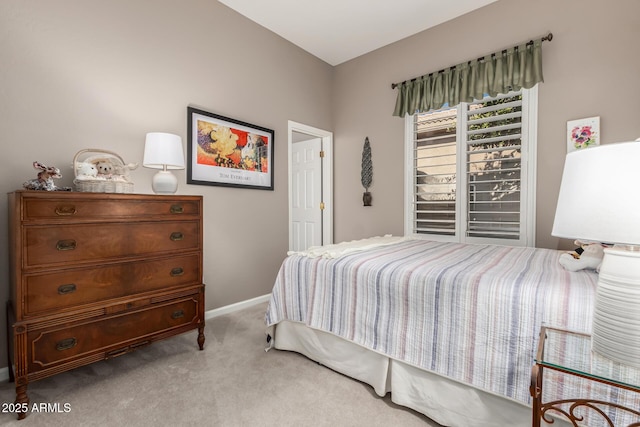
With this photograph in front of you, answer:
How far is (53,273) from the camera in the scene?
1616 millimetres

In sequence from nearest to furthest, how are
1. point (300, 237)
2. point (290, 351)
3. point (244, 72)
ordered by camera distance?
point (290, 351) → point (244, 72) → point (300, 237)

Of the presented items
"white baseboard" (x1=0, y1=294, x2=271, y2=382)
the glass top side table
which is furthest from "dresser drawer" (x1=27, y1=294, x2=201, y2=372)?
the glass top side table

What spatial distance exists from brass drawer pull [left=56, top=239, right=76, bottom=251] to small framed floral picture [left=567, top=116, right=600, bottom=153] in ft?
12.4

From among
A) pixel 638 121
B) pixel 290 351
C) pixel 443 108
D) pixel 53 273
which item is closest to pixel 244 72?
pixel 443 108

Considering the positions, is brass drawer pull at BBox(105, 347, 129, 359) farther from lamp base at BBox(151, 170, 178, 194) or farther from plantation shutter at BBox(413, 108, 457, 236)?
plantation shutter at BBox(413, 108, 457, 236)

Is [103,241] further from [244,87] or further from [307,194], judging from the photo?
[307,194]

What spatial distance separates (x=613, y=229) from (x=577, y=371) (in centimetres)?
49

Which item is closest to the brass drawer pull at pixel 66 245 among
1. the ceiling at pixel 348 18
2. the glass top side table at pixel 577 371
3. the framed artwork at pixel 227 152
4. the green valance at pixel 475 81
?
the framed artwork at pixel 227 152

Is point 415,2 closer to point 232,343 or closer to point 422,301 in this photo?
point 422,301

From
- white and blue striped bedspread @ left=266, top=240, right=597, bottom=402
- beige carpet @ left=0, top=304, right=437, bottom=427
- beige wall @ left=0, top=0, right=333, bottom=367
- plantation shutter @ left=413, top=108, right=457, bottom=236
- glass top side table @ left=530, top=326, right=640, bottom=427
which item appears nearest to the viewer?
glass top side table @ left=530, top=326, right=640, bottom=427

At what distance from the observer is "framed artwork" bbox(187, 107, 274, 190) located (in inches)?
112

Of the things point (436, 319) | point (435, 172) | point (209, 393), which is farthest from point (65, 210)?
point (435, 172)

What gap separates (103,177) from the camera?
1.96 metres

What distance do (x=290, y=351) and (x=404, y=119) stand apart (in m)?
2.91
